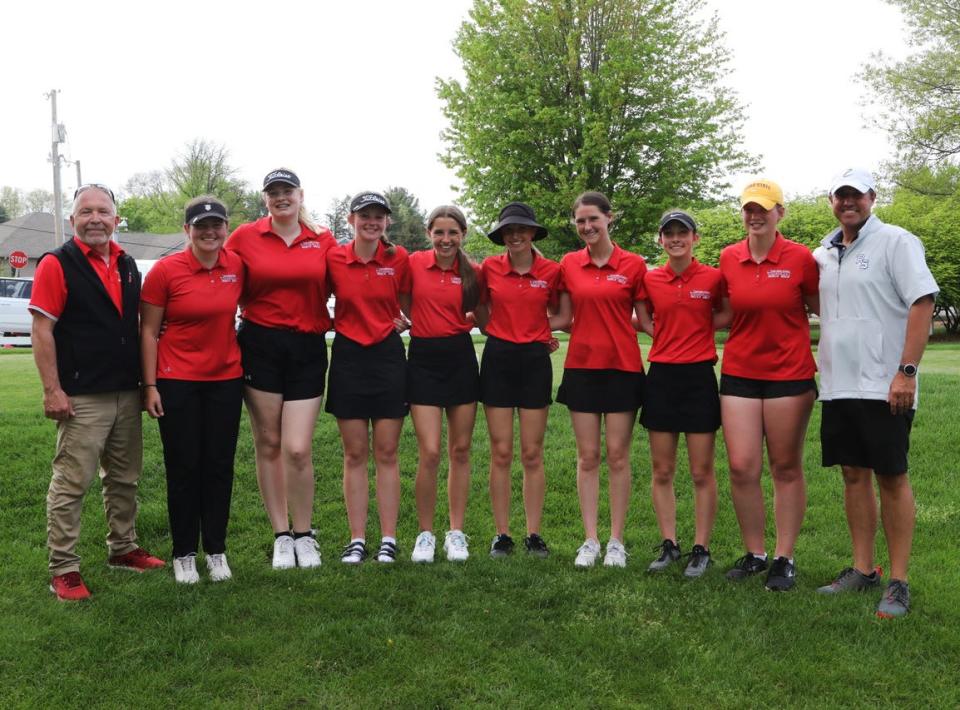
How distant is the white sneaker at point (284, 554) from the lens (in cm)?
500

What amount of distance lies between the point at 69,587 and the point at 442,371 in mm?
2440

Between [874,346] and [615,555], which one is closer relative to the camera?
[874,346]

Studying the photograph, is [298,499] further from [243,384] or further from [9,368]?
[9,368]

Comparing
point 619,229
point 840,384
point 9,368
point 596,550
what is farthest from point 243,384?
point 619,229

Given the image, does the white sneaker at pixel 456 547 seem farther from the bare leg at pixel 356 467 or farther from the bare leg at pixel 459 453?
the bare leg at pixel 356 467

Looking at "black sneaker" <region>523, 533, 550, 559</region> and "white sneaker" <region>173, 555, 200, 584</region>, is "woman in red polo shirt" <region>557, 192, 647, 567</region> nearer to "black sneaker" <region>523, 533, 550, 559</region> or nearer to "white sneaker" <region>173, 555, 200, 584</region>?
"black sneaker" <region>523, 533, 550, 559</region>

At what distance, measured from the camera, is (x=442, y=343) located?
5.06 meters

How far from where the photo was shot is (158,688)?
3.53m

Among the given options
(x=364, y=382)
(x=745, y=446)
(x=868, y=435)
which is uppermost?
(x=364, y=382)

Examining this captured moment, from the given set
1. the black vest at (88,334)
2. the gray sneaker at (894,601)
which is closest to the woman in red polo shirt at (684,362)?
the gray sneaker at (894,601)

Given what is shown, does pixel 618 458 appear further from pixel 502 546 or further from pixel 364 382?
pixel 364 382

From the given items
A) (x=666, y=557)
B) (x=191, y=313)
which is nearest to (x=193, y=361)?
(x=191, y=313)

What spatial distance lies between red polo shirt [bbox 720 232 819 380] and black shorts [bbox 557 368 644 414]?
0.66 m

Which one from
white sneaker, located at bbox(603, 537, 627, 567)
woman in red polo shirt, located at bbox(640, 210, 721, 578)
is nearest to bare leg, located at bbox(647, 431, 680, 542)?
woman in red polo shirt, located at bbox(640, 210, 721, 578)
